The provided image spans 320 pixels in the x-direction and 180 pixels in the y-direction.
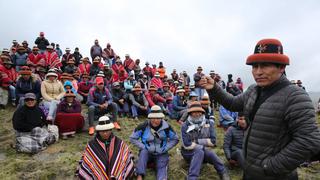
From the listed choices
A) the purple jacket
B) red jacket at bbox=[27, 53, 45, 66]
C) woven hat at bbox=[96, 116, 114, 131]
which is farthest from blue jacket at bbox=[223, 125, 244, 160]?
red jacket at bbox=[27, 53, 45, 66]

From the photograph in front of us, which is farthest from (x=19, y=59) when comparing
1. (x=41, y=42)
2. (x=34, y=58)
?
(x=41, y=42)

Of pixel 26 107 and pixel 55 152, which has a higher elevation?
pixel 26 107

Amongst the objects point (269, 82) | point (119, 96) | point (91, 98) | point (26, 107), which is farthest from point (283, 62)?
point (119, 96)

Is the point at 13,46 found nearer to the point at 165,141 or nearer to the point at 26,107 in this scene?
the point at 26,107

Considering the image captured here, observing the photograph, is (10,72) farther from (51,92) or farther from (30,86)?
(51,92)

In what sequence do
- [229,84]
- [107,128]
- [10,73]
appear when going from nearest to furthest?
[107,128]
[10,73]
[229,84]

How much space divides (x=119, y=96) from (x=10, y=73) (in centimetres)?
441

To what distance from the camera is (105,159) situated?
6.03m

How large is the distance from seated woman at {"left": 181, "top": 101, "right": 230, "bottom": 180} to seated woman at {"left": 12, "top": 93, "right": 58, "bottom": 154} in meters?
3.86

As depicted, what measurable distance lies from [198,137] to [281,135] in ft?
14.8

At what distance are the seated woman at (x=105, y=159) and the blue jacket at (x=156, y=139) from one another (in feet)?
1.48

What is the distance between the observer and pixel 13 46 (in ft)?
46.6

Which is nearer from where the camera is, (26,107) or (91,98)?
(26,107)

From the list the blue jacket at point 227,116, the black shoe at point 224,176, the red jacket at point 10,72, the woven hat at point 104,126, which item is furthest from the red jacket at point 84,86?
the black shoe at point 224,176
